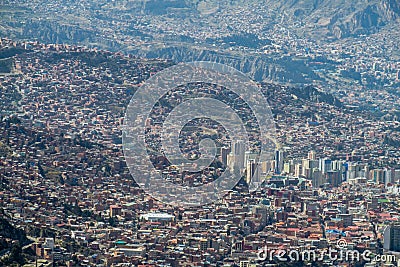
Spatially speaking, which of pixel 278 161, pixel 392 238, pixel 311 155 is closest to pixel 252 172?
pixel 278 161

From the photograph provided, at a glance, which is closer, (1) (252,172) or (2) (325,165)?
(1) (252,172)

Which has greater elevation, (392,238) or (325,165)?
(325,165)

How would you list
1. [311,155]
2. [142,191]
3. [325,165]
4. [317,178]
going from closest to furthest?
[142,191] → [317,178] → [325,165] → [311,155]

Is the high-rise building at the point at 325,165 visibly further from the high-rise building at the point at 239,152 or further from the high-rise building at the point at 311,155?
the high-rise building at the point at 239,152

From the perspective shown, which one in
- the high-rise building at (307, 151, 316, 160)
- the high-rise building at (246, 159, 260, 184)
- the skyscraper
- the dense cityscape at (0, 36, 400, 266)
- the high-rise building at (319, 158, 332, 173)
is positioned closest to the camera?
the dense cityscape at (0, 36, 400, 266)

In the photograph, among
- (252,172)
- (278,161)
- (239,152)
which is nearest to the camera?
(252,172)

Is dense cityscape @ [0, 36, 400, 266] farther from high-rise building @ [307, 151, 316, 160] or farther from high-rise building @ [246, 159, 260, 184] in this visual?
high-rise building @ [307, 151, 316, 160]

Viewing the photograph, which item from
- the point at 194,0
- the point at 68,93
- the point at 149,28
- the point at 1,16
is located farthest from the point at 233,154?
the point at 194,0

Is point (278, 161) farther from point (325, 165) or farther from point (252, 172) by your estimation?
point (252, 172)

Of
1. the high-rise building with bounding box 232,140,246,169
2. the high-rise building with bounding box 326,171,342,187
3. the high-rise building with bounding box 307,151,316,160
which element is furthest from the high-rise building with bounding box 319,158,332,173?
the high-rise building with bounding box 232,140,246,169
